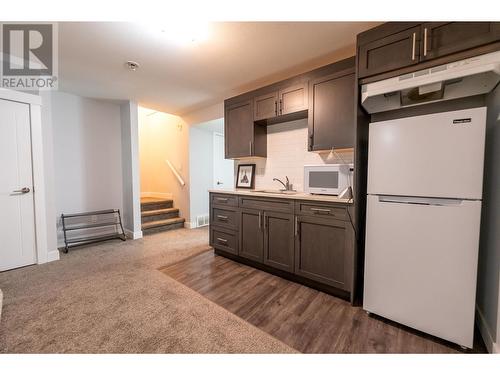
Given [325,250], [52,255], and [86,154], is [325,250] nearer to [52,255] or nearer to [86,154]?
[52,255]

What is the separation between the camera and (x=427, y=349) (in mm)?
1437

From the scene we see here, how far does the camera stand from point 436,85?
153cm

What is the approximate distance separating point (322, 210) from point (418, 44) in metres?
1.43

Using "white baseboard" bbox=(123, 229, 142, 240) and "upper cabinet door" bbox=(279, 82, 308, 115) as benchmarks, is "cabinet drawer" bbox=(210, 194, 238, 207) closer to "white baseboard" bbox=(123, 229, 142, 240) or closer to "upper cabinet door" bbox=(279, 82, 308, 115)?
"upper cabinet door" bbox=(279, 82, 308, 115)

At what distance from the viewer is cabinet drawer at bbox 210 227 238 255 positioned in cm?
289

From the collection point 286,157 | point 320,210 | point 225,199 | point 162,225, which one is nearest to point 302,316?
point 320,210

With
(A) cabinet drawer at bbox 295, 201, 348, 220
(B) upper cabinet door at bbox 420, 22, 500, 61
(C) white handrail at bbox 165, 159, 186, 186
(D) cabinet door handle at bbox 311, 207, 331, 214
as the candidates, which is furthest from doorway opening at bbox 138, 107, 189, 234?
(B) upper cabinet door at bbox 420, 22, 500, 61

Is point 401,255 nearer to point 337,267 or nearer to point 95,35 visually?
point 337,267

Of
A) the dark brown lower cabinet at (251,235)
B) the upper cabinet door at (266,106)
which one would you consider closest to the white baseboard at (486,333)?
the dark brown lower cabinet at (251,235)

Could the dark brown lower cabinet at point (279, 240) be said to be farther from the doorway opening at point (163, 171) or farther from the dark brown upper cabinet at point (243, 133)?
the doorway opening at point (163, 171)

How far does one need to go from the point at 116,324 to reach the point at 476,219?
8.61ft

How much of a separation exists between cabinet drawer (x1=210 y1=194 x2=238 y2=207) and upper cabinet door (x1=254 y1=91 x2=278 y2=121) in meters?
1.10
